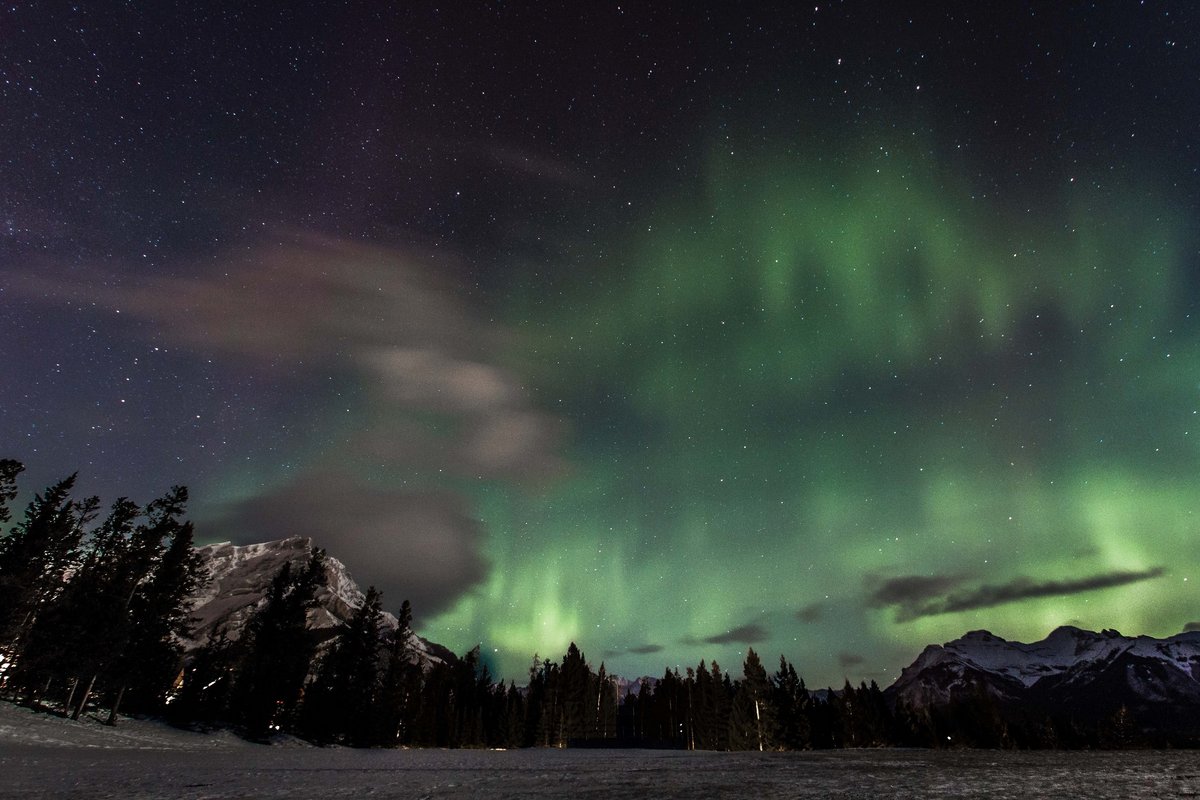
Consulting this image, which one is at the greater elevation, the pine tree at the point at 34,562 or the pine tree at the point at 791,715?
the pine tree at the point at 34,562

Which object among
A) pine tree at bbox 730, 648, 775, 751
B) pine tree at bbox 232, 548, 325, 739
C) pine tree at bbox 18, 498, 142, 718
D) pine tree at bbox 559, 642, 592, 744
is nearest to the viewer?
pine tree at bbox 18, 498, 142, 718

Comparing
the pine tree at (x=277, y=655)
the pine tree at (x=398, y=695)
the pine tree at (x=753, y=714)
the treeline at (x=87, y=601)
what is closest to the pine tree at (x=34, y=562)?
the treeline at (x=87, y=601)

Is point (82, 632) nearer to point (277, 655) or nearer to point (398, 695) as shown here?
point (277, 655)

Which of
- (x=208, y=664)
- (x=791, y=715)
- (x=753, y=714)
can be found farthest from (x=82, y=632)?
(x=791, y=715)

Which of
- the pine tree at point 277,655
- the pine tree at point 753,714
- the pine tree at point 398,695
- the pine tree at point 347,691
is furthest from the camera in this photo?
the pine tree at point 753,714

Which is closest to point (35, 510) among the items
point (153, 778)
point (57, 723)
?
point (57, 723)

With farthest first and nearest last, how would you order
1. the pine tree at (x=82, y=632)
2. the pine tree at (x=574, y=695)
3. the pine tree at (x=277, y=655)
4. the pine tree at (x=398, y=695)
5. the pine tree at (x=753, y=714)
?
1. the pine tree at (x=574, y=695)
2. the pine tree at (x=753, y=714)
3. the pine tree at (x=398, y=695)
4. the pine tree at (x=277, y=655)
5. the pine tree at (x=82, y=632)

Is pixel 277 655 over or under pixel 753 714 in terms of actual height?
over

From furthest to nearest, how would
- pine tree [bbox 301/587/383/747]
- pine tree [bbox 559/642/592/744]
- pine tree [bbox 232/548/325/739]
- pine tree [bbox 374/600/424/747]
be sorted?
pine tree [bbox 559/642/592/744] < pine tree [bbox 374/600/424/747] < pine tree [bbox 301/587/383/747] < pine tree [bbox 232/548/325/739]

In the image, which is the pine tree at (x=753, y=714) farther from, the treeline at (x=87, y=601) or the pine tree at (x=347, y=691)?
the treeline at (x=87, y=601)

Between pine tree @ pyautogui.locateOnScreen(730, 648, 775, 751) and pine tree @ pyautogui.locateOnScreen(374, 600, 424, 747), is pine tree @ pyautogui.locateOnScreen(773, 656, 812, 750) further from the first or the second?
pine tree @ pyautogui.locateOnScreen(374, 600, 424, 747)

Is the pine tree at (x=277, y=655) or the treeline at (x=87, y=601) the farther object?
the pine tree at (x=277, y=655)

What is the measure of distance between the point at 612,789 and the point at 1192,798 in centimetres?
1228

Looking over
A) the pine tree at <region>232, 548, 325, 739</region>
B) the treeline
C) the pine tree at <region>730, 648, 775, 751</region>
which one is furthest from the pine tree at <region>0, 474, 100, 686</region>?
the pine tree at <region>730, 648, 775, 751</region>
